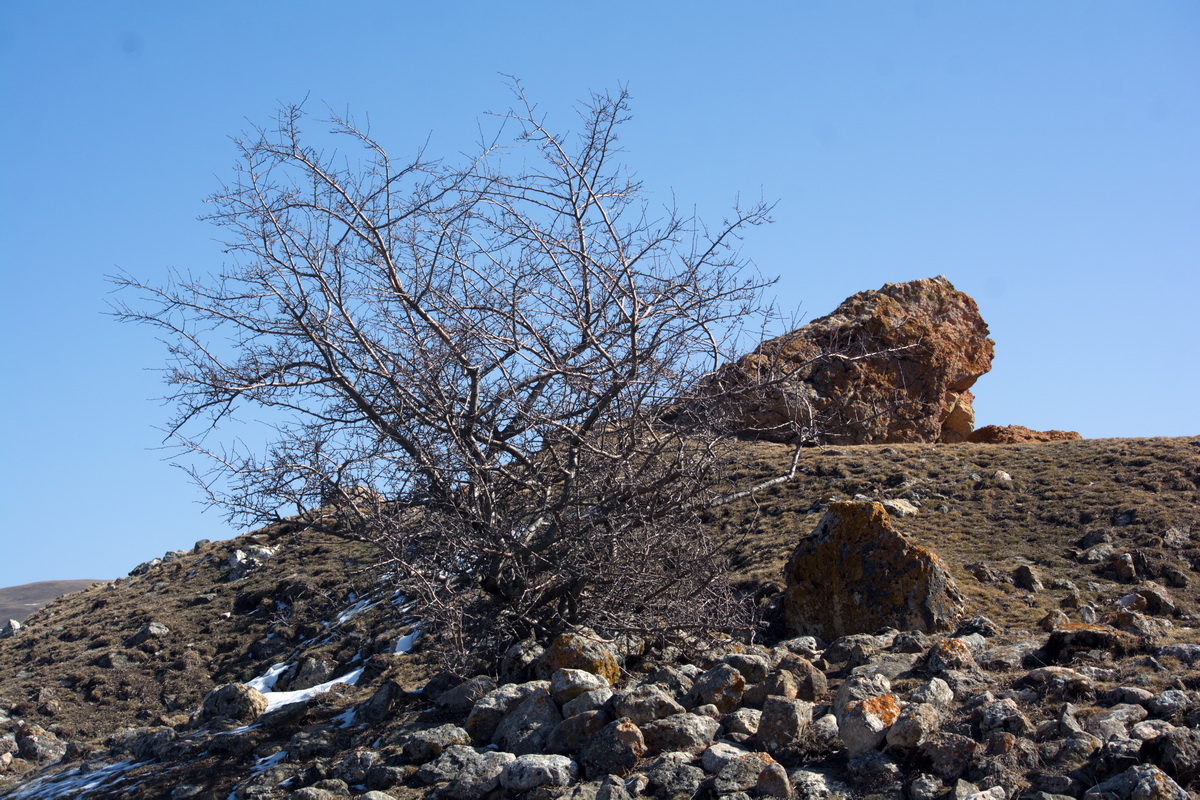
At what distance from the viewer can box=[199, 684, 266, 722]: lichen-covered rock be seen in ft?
28.9

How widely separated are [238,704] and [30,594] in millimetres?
57200

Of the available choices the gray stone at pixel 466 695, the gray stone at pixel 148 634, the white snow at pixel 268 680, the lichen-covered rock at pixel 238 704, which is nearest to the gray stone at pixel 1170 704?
the gray stone at pixel 466 695

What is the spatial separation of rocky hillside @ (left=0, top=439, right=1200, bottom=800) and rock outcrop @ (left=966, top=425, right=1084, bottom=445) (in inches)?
270

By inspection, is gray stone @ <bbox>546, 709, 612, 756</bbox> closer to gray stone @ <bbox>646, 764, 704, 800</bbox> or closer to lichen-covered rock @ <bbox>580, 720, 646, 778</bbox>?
lichen-covered rock @ <bbox>580, 720, 646, 778</bbox>

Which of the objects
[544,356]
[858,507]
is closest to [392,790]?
[544,356]

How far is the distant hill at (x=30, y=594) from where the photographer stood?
4910cm

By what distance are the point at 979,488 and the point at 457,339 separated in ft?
35.7

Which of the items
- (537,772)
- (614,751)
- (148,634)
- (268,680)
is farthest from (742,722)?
(148,634)

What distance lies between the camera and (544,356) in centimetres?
707

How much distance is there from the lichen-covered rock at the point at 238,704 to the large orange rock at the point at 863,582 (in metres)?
5.32

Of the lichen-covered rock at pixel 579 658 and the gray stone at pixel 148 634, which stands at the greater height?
the gray stone at pixel 148 634

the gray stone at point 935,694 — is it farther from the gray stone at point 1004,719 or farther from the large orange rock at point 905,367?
the large orange rock at point 905,367

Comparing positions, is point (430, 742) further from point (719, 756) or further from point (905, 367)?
point (905, 367)

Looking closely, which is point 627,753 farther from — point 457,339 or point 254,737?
point 254,737
